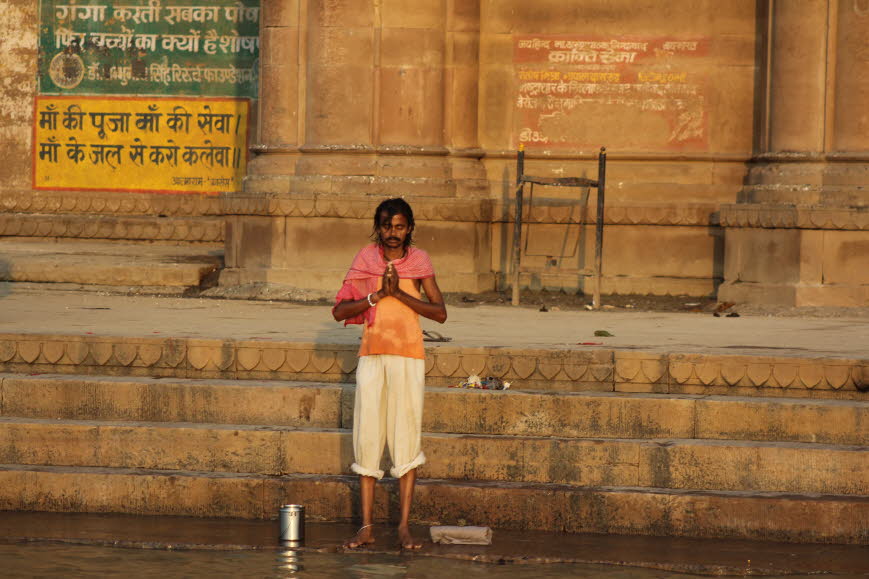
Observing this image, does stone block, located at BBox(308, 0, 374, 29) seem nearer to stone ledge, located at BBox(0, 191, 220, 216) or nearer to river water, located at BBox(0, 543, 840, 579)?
stone ledge, located at BBox(0, 191, 220, 216)

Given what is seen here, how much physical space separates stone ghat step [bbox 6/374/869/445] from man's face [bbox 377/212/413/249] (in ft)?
4.53

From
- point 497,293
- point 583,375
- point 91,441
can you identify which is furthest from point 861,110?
point 91,441

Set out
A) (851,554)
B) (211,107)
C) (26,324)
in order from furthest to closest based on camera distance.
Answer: (211,107), (26,324), (851,554)

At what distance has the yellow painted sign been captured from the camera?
16859 mm

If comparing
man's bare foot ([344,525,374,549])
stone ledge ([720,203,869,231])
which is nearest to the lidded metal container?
man's bare foot ([344,525,374,549])

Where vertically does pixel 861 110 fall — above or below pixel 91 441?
above

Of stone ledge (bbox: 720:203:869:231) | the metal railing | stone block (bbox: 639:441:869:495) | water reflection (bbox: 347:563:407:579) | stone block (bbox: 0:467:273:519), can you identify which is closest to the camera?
water reflection (bbox: 347:563:407:579)

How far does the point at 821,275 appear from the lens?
13305mm

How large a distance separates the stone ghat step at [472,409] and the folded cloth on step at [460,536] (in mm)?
1230

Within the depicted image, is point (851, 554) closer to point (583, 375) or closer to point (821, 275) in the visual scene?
point (583, 375)

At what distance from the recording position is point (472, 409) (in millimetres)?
8719

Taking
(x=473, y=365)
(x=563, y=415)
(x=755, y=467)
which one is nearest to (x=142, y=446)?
(x=473, y=365)

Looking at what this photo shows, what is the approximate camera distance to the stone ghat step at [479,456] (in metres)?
8.13

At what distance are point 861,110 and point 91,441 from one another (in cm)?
772
